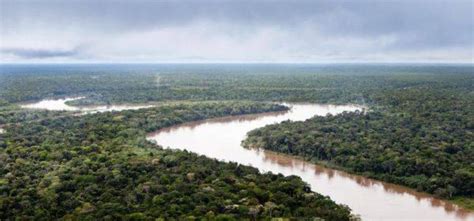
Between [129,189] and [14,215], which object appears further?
[129,189]

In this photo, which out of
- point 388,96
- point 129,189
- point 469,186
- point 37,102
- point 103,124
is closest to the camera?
point 129,189

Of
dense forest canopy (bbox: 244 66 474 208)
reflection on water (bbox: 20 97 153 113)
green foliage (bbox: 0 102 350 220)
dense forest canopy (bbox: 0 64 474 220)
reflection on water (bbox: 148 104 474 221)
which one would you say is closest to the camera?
green foliage (bbox: 0 102 350 220)

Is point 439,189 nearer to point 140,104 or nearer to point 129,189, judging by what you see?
point 129,189

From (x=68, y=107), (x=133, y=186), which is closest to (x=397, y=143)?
(x=133, y=186)

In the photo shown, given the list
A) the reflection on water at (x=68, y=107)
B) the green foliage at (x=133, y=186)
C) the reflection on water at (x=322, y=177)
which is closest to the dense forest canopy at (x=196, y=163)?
the green foliage at (x=133, y=186)

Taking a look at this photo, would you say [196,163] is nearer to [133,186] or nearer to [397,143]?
[133,186]

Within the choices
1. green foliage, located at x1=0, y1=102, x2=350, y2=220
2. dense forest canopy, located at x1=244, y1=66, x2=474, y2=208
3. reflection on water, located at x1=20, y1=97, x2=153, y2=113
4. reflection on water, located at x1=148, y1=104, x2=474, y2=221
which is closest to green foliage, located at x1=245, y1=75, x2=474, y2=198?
dense forest canopy, located at x1=244, y1=66, x2=474, y2=208

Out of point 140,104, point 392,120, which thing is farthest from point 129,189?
point 140,104

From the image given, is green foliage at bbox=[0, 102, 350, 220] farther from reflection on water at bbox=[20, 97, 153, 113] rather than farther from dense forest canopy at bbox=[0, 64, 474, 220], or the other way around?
reflection on water at bbox=[20, 97, 153, 113]
